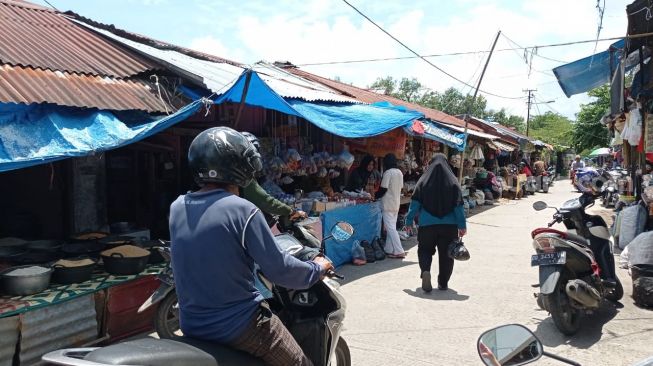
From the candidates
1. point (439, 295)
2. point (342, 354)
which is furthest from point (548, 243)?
point (342, 354)

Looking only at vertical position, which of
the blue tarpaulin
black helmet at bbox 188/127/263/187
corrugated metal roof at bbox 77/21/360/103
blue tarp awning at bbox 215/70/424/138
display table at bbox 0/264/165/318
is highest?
corrugated metal roof at bbox 77/21/360/103

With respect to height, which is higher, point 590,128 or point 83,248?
point 590,128


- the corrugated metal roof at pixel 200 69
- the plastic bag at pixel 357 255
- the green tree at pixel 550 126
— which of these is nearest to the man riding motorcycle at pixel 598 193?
the plastic bag at pixel 357 255

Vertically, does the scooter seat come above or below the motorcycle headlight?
above

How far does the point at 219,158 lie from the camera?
2273 mm

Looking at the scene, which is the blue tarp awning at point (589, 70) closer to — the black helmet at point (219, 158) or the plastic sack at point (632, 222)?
the plastic sack at point (632, 222)

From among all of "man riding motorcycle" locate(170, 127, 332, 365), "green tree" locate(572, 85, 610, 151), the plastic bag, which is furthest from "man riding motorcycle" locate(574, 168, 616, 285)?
"green tree" locate(572, 85, 610, 151)

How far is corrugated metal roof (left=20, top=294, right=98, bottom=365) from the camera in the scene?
392cm

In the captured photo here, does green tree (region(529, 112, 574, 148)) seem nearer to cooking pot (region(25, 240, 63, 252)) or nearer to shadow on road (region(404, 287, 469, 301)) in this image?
shadow on road (region(404, 287, 469, 301))

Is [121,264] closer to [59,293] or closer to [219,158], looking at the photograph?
[59,293]

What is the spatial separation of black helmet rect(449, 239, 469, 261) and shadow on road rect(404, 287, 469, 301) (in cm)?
47

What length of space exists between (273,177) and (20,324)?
4652 mm

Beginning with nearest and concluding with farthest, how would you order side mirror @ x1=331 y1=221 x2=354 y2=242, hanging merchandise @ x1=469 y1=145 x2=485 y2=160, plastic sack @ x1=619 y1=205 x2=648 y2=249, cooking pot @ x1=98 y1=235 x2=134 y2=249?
side mirror @ x1=331 y1=221 x2=354 y2=242 < cooking pot @ x1=98 y1=235 x2=134 y2=249 < plastic sack @ x1=619 y1=205 x2=648 y2=249 < hanging merchandise @ x1=469 y1=145 x2=485 y2=160

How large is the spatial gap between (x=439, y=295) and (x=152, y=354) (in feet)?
15.7
